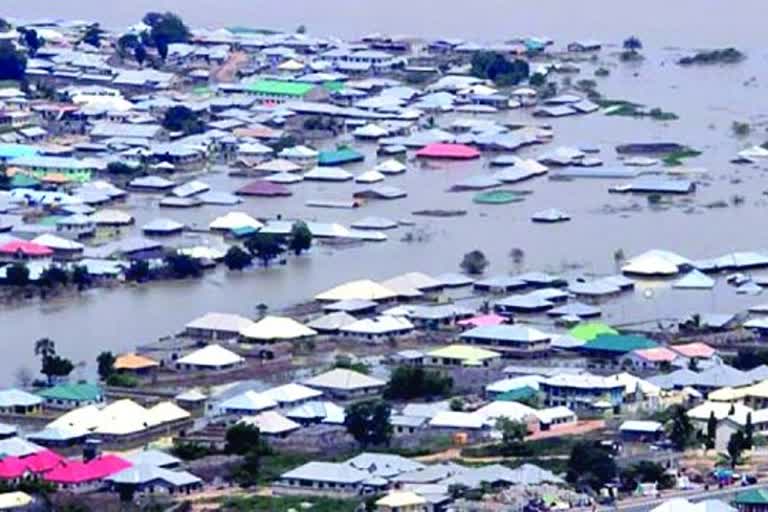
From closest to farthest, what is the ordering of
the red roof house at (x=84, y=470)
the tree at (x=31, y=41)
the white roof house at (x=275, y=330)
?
the red roof house at (x=84, y=470) < the white roof house at (x=275, y=330) < the tree at (x=31, y=41)

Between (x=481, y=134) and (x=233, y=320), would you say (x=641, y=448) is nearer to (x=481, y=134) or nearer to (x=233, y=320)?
(x=233, y=320)

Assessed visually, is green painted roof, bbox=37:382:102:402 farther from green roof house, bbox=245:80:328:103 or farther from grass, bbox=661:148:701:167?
green roof house, bbox=245:80:328:103

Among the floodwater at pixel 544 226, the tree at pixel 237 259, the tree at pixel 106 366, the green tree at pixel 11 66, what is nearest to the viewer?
the tree at pixel 106 366

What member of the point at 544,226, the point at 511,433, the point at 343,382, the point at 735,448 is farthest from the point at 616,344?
the point at 544,226

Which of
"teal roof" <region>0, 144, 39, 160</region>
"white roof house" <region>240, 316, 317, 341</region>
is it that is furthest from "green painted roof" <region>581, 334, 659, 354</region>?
"teal roof" <region>0, 144, 39, 160</region>

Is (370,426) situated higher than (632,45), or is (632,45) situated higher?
(370,426)

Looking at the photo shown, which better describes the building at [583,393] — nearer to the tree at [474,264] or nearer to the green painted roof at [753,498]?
the green painted roof at [753,498]

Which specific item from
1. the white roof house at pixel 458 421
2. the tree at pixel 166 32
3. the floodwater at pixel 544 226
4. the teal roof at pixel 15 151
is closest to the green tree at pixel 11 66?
the tree at pixel 166 32

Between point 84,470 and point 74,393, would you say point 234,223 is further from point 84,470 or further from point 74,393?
point 84,470
